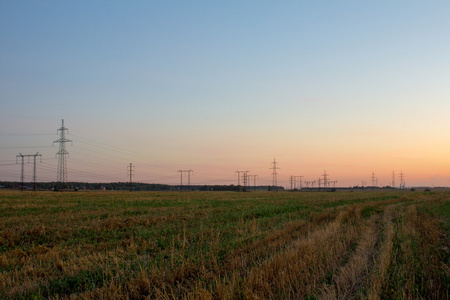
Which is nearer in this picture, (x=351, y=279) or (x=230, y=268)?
(x=351, y=279)

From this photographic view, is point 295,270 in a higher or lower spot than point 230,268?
higher

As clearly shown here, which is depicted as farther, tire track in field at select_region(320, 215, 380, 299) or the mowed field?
the mowed field

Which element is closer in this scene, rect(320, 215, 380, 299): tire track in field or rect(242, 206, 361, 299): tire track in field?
rect(320, 215, 380, 299): tire track in field

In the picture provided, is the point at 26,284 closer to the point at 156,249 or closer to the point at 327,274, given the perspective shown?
the point at 156,249

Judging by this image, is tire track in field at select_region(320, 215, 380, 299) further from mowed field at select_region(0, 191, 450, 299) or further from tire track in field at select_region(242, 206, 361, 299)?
tire track in field at select_region(242, 206, 361, 299)

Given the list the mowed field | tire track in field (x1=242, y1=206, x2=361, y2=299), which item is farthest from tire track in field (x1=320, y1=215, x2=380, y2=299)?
tire track in field (x1=242, y1=206, x2=361, y2=299)

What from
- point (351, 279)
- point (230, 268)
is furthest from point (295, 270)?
point (230, 268)

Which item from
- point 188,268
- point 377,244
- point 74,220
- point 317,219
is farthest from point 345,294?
point 74,220

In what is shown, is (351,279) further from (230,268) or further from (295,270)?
(230,268)

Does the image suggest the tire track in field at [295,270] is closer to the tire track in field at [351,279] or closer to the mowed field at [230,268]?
the mowed field at [230,268]

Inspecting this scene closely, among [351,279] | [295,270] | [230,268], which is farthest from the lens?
[230,268]

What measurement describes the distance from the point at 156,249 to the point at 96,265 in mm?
2465

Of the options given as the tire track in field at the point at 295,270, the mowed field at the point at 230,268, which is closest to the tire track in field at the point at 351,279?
the mowed field at the point at 230,268

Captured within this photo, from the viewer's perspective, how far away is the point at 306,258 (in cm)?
814
